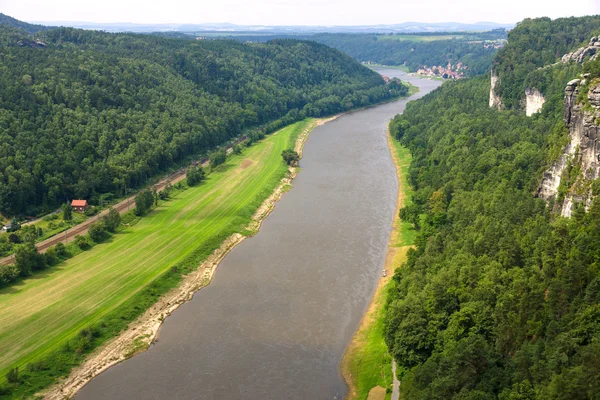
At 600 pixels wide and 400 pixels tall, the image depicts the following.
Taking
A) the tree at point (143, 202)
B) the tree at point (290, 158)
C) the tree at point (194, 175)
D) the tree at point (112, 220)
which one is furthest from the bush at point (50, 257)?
the tree at point (290, 158)

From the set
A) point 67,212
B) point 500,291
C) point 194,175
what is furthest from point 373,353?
point 194,175

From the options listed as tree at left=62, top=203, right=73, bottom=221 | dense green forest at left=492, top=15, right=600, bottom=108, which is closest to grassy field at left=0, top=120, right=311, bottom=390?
tree at left=62, top=203, right=73, bottom=221

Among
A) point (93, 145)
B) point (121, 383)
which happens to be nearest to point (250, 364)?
point (121, 383)

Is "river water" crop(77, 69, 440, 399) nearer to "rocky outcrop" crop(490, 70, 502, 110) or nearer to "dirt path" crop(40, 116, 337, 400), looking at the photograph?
"dirt path" crop(40, 116, 337, 400)

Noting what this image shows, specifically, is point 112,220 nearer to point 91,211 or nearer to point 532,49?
point 91,211

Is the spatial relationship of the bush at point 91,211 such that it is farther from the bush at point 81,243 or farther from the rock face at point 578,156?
the rock face at point 578,156

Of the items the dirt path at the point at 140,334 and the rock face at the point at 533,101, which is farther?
the rock face at the point at 533,101
